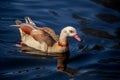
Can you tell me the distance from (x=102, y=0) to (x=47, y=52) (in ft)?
20.0

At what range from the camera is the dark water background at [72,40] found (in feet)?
44.4

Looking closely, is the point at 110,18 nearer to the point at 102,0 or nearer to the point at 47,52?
the point at 102,0

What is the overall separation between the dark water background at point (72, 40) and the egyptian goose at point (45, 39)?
0.37 meters

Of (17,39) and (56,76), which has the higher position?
(17,39)

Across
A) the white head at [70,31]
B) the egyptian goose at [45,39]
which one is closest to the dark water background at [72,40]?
the egyptian goose at [45,39]

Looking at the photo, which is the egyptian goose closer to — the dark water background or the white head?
the white head

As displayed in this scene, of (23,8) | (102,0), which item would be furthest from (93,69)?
(102,0)

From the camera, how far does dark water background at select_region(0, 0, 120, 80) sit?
13518mm

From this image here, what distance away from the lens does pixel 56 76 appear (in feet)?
43.6

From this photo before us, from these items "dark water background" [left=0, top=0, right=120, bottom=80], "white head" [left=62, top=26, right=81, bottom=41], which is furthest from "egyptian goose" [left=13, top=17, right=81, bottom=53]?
"dark water background" [left=0, top=0, right=120, bottom=80]

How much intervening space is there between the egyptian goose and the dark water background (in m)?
0.37

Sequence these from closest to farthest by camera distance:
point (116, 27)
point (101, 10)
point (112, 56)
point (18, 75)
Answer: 1. point (18, 75)
2. point (112, 56)
3. point (116, 27)
4. point (101, 10)

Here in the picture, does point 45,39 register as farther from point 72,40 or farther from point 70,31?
point 72,40

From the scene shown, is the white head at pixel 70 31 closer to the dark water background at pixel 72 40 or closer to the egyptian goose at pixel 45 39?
the egyptian goose at pixel 45 39
